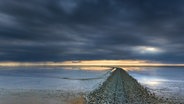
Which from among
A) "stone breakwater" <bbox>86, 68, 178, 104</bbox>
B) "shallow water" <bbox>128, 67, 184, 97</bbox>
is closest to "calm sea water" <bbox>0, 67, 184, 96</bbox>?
"shallow water" <bbox>128, 67, 184, 97</bbox>

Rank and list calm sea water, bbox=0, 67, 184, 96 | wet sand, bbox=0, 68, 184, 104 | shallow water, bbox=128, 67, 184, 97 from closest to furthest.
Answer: wet sand, bbox=0, 68, 184, 104
shallow water, bbox=128, 67, 184, 97
calm sea water, bbox=0, 67, 184, 96

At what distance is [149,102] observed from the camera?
22.5 meters

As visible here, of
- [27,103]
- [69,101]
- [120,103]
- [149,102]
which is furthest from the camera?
[69,101]

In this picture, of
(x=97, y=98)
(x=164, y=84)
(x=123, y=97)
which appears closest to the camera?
(x=123, y=97)

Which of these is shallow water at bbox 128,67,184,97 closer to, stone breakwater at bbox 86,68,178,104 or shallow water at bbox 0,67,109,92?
stone breakwater at bbox 86,68,178,104

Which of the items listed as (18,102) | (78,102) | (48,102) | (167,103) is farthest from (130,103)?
(18,102)

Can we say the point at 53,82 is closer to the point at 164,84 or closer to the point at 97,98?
the point at 164,84

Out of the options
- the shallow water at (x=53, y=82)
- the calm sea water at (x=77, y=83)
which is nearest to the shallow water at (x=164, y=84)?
the calm sea water at (x=77, y=83)

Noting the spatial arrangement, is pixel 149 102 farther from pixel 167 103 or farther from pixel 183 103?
pixel 183 103

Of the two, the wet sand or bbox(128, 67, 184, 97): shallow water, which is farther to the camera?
bbox(128, 67, 184, 97): shallow water

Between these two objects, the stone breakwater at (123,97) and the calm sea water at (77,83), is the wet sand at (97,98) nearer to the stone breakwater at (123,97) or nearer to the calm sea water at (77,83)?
the stone breakwater at (123,97)

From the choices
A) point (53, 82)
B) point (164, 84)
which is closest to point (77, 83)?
point (53, 82)

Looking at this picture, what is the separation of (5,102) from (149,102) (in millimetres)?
12026

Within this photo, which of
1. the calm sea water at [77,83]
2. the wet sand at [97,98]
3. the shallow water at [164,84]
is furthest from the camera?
the calm sea water at [77,83]
